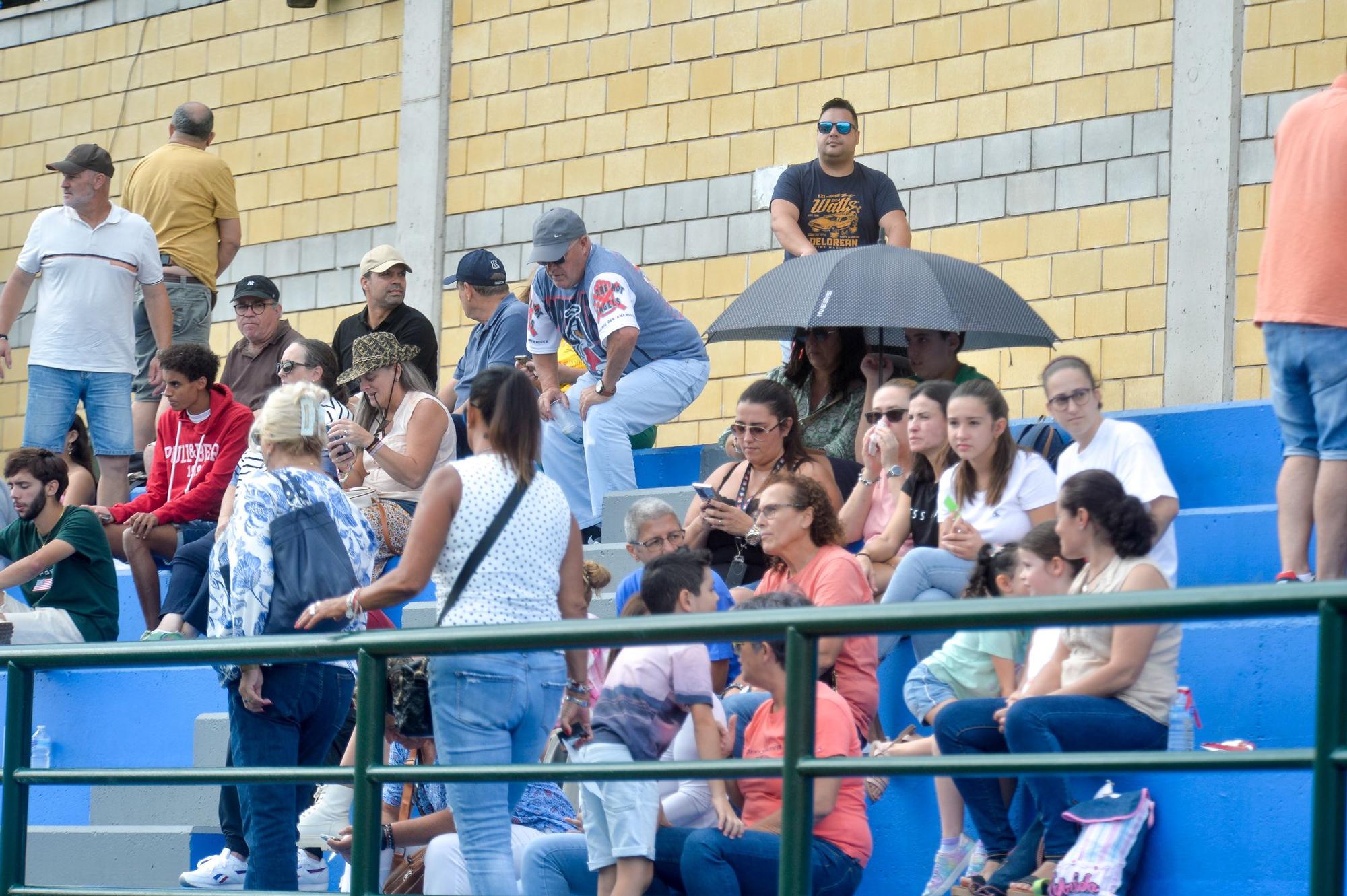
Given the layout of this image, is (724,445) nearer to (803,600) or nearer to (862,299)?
(862,299)

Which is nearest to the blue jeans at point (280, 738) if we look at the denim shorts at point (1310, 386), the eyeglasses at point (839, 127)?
the denim shorts at point (1310, 386)

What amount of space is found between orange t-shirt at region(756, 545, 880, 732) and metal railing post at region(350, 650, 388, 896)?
148 cm

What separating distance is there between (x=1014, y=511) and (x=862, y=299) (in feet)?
4.88

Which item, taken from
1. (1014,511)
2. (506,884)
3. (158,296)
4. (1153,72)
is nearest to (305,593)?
(506,884)

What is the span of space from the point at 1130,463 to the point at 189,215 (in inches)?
257

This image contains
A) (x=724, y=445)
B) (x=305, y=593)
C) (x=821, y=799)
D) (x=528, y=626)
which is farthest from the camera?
(x=724, y=445)

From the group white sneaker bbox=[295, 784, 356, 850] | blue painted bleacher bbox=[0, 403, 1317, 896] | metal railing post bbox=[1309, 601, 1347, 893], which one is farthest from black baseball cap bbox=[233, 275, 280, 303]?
metal railing post bbox=[1309, 601, 1347, 893]

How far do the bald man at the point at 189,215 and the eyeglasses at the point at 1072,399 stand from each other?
19.4 ft

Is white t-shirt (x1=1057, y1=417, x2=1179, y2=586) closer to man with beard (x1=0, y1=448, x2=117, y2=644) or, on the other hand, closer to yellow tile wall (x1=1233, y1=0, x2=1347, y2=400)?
yellow tile wall (x1=1233, y1=0, x2=1347, y2=400)

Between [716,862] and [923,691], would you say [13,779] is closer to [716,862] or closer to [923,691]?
[716,862]

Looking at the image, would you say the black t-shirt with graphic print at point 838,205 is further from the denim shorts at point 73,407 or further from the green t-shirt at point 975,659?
the green t-shirt at point 975,659

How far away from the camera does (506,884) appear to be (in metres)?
4.79

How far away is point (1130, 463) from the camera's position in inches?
259

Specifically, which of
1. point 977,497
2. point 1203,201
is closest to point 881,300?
point 977,497
